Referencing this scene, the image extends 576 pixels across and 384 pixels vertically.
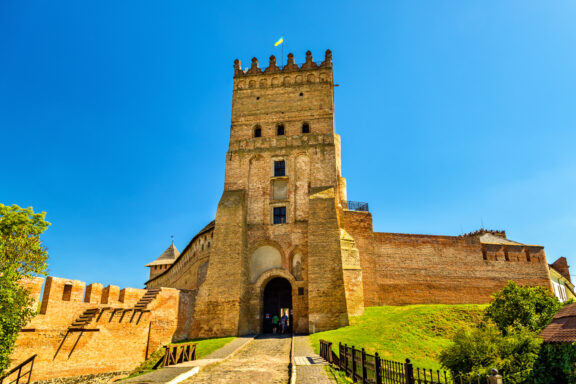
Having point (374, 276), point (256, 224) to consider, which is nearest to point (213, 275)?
point (256, 224)

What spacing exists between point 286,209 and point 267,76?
10.3 metres

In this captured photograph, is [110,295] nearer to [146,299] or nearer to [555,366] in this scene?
[146,299]

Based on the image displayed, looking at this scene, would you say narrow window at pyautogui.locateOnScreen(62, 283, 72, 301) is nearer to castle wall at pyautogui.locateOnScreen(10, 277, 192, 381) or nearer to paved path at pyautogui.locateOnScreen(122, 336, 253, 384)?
castle wall at pyautogui.locateOnScreen(10, 277, 192, 381)

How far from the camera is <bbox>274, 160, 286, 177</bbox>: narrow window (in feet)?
88.4

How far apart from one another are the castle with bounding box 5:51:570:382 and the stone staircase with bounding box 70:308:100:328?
53mm

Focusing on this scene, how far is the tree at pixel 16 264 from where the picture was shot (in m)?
13.1

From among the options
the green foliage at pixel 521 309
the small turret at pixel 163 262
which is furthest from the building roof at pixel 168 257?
the green foliage at pixel 521 309

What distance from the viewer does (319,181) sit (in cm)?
2605

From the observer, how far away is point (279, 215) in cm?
2583

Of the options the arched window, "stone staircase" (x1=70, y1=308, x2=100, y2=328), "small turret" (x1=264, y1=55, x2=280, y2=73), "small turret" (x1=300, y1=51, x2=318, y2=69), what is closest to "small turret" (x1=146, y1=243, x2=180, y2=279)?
the arched window

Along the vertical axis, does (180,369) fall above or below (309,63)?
below

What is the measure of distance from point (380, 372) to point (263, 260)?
1616cm

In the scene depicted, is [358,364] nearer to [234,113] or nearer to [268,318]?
[268,318]

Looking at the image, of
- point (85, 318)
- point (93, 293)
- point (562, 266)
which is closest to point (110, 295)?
point (93, 293)
